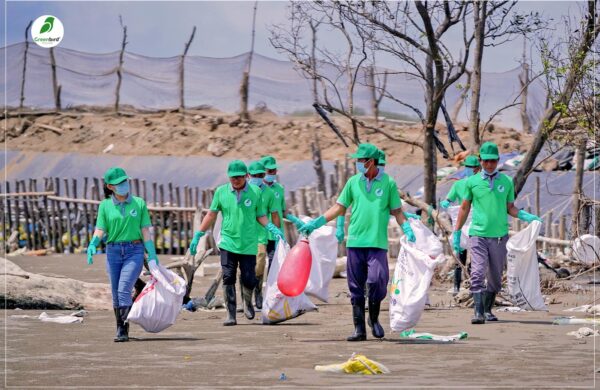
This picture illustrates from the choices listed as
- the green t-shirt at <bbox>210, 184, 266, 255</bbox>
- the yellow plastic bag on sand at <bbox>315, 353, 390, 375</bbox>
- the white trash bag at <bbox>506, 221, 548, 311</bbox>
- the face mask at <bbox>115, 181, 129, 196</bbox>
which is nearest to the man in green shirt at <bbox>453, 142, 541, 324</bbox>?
the white trash bag at <bbox>506, 221, 548, 311</bbox>

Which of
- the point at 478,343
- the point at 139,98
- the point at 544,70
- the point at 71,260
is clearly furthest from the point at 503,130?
the point at 478,343

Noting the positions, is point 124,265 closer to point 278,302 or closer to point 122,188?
point 122,188

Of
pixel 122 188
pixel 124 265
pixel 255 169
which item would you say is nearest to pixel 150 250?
pixel 124 265

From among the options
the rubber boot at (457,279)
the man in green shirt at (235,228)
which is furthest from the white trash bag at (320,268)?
the rubber boot at (457,279)

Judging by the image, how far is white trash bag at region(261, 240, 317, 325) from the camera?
12.6 meters

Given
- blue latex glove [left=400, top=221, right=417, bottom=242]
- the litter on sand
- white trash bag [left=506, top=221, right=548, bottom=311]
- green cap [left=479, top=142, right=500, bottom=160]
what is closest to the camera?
the litter on sand

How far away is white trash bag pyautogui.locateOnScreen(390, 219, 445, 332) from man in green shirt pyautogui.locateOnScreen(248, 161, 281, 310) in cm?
274

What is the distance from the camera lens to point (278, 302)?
1265cm

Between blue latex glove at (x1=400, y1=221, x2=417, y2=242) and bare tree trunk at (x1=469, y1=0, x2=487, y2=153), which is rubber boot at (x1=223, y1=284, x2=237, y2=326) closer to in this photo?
blue latex glove at (x1=400, y1=221, x2=417, y2=242)

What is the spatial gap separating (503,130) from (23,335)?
1076 inches

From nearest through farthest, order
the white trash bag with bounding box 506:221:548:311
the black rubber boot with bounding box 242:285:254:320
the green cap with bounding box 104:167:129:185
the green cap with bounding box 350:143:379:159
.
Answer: the green cap with bounding box 350:143:379:159
the green cap with bounding box 104:167:129:185
the white trash bag with bounding box 506:221:548:311
the black rubber boot with bounding box 242:285:254:320

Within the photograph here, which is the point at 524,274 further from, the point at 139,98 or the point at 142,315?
the point at 139,98

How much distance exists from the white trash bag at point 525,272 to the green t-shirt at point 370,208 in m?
2.23

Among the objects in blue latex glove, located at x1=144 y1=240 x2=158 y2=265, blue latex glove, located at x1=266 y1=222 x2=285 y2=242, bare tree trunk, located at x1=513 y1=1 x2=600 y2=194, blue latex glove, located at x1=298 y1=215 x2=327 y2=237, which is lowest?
blue latex glove, located at x1=144 y1=240 x2=158 y2=265
